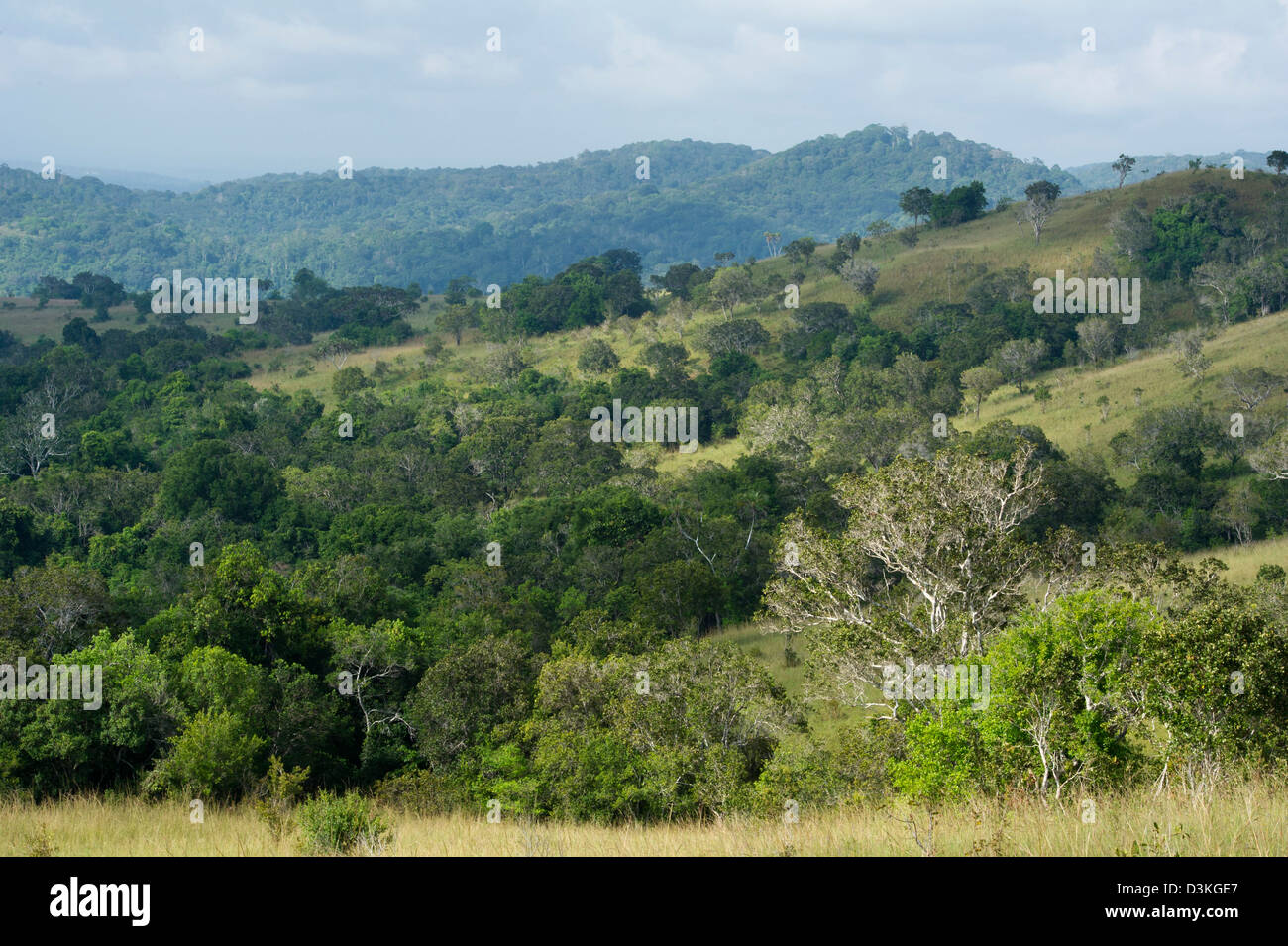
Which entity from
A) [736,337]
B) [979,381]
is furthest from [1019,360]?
[736,337]

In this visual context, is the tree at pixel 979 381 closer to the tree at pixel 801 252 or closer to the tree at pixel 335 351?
the tree at pixel 801 252

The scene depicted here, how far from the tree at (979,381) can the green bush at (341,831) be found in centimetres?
5412

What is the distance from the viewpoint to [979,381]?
60.7 m

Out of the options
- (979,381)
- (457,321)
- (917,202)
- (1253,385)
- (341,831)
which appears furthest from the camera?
(917,202)

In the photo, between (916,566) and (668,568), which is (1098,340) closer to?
(668,568)

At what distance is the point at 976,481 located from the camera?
21.3 meters

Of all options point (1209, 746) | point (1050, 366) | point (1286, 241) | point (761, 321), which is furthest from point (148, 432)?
point (1286, 241)

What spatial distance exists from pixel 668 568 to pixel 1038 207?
71692mm

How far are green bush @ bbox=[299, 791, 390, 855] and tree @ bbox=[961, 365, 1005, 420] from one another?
54.1 meters

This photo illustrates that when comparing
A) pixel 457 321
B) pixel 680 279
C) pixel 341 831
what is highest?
pixel 680 279

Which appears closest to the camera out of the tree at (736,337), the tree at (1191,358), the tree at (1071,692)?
the tree at (1071,692)

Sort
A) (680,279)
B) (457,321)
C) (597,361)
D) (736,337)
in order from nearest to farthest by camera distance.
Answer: (597,361)
(736,337)
(457,321)
(680,279)

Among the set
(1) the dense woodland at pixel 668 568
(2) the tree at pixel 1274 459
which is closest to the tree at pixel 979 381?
(1) the dense woodland at pixel 668 568

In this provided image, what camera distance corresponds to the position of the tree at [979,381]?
60.7 metres
